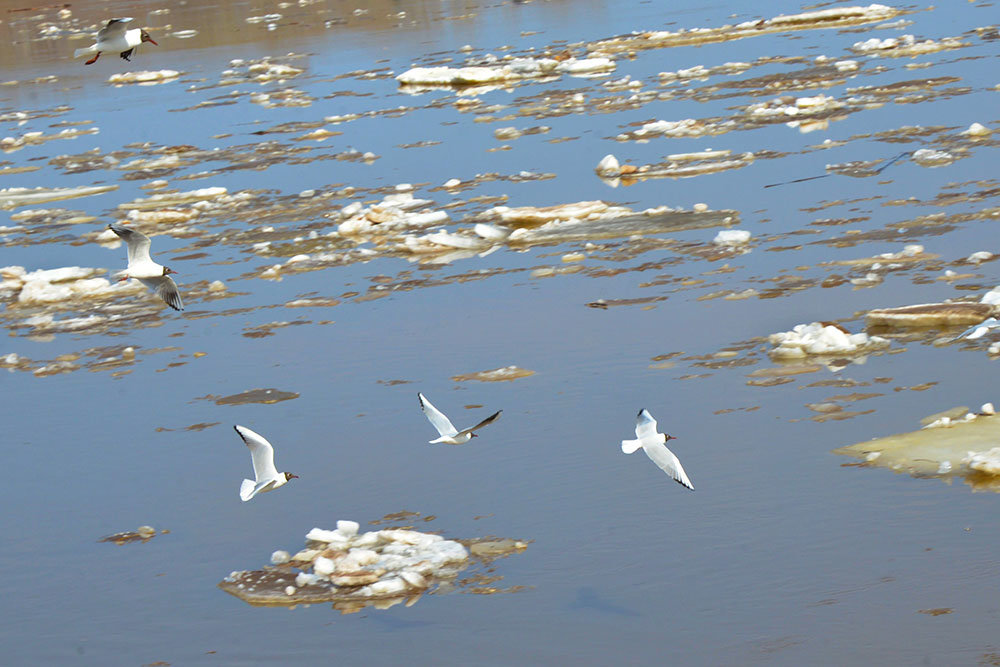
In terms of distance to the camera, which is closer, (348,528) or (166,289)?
(348,528)

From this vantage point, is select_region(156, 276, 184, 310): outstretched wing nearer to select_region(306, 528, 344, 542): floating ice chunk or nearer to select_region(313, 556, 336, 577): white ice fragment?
select_region(306, 528, 344, 542): floating ice chunk

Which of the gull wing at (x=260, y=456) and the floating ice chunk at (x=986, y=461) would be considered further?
the gull wing at (x=260, y=456)

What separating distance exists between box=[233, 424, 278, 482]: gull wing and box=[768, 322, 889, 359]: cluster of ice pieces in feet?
7.38

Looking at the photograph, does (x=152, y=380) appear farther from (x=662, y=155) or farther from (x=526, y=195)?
(x=662, y=155)

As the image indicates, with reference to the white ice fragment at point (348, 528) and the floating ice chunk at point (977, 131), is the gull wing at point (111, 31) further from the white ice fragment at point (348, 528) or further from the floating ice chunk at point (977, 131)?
the floating ice chunk at point (977, 131)

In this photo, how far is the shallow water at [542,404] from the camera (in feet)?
15.8

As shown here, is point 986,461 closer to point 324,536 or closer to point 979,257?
point 324,536

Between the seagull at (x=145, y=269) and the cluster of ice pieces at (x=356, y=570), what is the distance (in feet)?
8.14

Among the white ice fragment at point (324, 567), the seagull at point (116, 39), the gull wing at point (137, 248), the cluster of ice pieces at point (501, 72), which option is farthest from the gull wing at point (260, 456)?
the cluster of ice pieces at point (501, 72)

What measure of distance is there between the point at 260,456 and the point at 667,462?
56.9 inches

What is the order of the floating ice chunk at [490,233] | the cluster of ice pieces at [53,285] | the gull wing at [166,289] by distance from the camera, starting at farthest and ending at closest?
the floating ice chunk at [490,233], the cluster of ice pieces at [53,285], the gull wing at [166,289]

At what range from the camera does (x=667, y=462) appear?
5371 millimetres

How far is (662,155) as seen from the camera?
11273 millimetres

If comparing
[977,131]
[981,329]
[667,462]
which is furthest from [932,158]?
[667,462]
